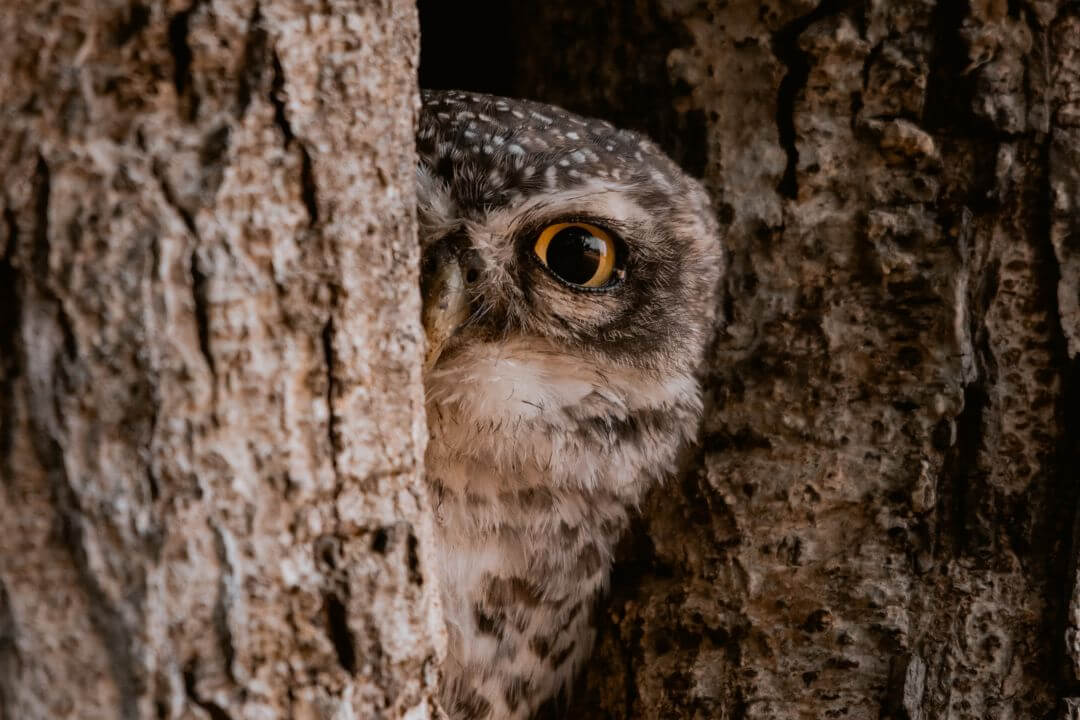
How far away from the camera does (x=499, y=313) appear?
1726 millimetres

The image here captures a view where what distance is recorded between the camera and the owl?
1.73 m

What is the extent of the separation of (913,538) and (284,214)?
1399mm

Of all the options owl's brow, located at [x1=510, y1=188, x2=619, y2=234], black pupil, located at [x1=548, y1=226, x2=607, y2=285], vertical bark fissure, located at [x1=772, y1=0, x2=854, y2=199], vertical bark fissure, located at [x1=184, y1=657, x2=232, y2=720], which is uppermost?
vertical bark fissure, located at [x1=772, y1=0, x2=854, y2=199]

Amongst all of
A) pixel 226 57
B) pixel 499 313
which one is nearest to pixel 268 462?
pixel 226 57

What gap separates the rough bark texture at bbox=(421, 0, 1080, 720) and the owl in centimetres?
13

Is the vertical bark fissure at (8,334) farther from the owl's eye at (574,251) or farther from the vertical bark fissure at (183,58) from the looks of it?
the owl's eye at (574,251)

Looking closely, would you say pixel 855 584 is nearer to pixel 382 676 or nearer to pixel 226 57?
pixel 382 676

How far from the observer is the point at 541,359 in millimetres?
1801

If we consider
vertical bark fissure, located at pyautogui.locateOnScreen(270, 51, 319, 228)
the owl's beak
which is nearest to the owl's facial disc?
the owl's beak

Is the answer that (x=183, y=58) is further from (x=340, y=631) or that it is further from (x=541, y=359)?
(x=541, y=359)

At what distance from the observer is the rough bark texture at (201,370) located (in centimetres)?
91

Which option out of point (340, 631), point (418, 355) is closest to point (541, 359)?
point (418, 355)

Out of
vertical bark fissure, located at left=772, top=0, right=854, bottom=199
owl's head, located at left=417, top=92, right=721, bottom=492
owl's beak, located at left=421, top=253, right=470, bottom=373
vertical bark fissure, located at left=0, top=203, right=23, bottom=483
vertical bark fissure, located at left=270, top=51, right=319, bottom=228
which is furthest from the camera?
vertical bark fissure, located at left=772, top=0, right=854, bottom=199

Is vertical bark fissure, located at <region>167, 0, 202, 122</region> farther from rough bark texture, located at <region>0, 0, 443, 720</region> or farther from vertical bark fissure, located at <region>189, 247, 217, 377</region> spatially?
vertical bark fissure, located at <region>189, 247, 217, 377</region>
